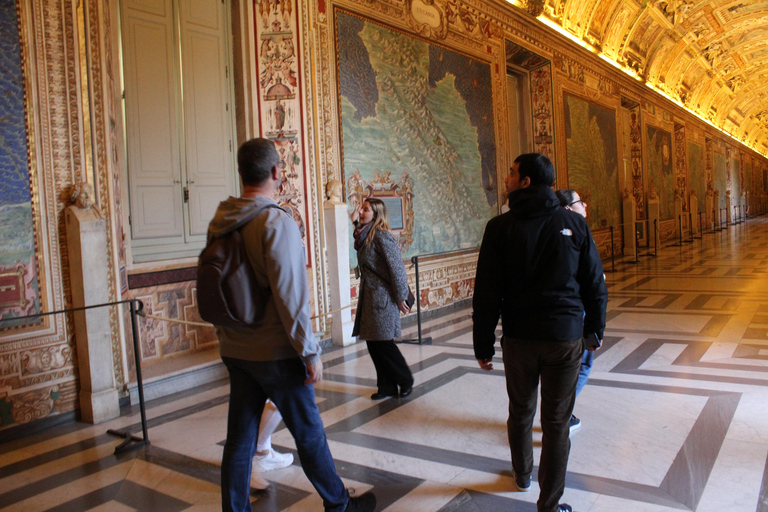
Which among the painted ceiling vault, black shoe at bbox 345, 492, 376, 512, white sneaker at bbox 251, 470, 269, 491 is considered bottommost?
white sneaker at bbox 251, 470, 269, 491

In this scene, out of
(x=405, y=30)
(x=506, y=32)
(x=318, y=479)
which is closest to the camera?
(x=318, y=479)

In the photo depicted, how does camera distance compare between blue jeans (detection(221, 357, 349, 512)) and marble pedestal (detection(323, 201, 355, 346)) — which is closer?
blue jeans (detection(221, 357, 349, 512))

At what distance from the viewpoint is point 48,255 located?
502 centimetres

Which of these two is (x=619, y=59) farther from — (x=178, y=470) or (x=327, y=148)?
(x=178, y=470)

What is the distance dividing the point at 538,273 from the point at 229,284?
1.44 metres

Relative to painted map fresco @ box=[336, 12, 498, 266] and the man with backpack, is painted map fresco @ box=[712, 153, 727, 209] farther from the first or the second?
the man with backpack

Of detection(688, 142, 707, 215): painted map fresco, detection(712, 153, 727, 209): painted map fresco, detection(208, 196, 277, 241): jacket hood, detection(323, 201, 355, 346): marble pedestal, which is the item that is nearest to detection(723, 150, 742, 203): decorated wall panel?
detection(712, 153, 727, 209): painted map fresco

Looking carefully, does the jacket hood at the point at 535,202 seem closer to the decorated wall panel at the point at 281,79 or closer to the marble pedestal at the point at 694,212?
the decorated wall panel at the point at 281,79

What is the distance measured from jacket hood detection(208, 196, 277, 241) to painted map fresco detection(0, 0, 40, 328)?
316 cm

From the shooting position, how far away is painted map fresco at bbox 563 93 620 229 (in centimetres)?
1542

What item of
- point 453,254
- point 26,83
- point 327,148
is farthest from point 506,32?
point 26,83

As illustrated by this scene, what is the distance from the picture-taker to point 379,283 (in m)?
5.02

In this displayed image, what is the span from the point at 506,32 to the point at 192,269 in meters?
8.83

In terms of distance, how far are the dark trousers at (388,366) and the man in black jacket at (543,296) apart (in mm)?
2208
